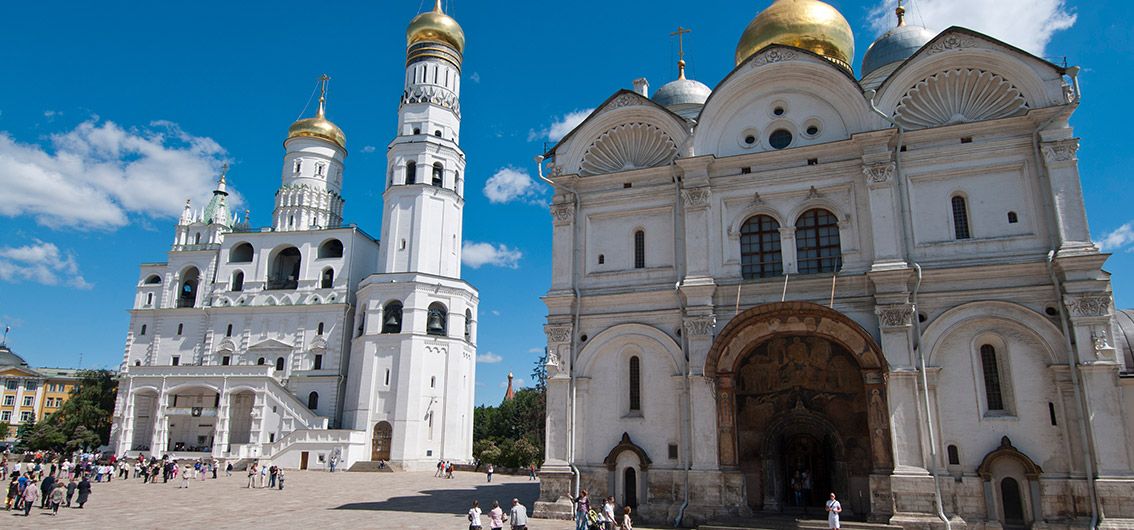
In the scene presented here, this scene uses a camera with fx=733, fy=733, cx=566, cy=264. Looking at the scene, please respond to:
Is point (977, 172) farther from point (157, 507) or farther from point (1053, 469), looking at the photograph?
point (157, 507)

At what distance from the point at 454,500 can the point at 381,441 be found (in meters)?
17.6

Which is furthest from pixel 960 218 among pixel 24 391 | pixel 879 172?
pixel 24 391

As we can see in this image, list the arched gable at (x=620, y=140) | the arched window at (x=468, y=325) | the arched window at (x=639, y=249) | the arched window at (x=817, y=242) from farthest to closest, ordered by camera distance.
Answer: the arched window at (x=468, y=325) → the arched gable at (x=620, y=140) → the arched window at (x=639, y=249) → the arched window at (x=817, y=242)

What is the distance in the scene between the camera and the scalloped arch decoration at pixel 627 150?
22478mm

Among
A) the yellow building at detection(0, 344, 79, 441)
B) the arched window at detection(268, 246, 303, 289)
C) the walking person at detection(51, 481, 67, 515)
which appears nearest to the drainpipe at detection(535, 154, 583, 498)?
the walking person at detection(51, 481, 67, 515)

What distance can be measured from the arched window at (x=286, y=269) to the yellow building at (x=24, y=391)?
46.6 metres

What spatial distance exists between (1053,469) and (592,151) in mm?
14747

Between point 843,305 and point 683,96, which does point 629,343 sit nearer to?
point 843,305

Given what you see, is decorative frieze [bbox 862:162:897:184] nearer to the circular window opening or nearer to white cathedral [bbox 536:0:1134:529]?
white cathedral [bbox 536:0:1134:529]

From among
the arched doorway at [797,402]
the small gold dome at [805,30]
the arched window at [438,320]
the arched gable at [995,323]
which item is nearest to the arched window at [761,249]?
the arched doorway at [797,402]

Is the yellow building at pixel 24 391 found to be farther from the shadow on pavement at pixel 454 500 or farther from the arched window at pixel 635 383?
the arched window at pixel 635 383

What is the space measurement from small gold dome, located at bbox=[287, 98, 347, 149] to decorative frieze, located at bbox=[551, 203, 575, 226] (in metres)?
37.3

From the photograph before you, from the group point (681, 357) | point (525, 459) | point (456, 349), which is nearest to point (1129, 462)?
point (681, 357)

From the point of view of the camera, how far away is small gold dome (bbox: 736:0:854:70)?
24.4 metres
